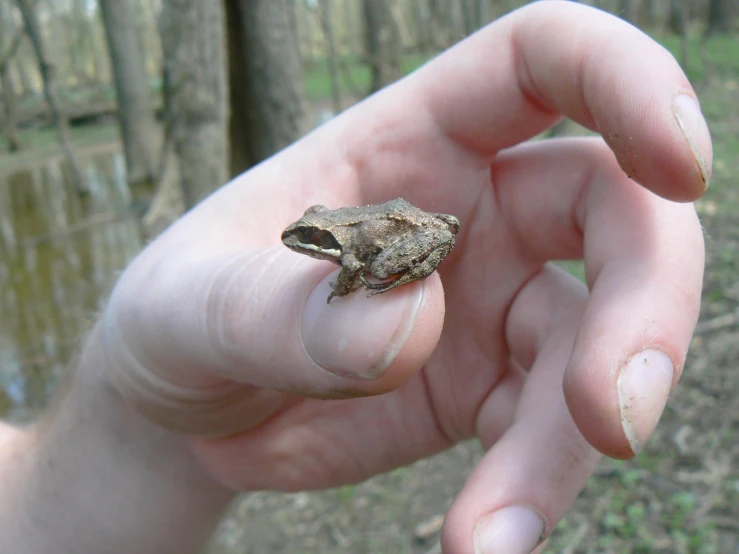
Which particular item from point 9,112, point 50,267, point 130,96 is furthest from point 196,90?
point 9,112

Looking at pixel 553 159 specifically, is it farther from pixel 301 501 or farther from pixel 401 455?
pixel 301 501

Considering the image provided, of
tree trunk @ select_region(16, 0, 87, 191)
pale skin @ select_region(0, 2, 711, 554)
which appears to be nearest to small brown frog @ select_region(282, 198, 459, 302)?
pale skin @ select_region(0, 2, 711, 554)

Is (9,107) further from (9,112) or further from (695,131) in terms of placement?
(695,131)

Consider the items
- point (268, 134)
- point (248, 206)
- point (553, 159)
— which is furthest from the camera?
point (268, 134)

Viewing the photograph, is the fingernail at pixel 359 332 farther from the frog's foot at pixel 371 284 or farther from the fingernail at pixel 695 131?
the fingernail at pixel 695 131

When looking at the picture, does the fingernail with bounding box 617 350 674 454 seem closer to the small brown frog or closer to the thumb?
the thumb

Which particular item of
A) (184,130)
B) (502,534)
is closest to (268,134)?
(184,130)
